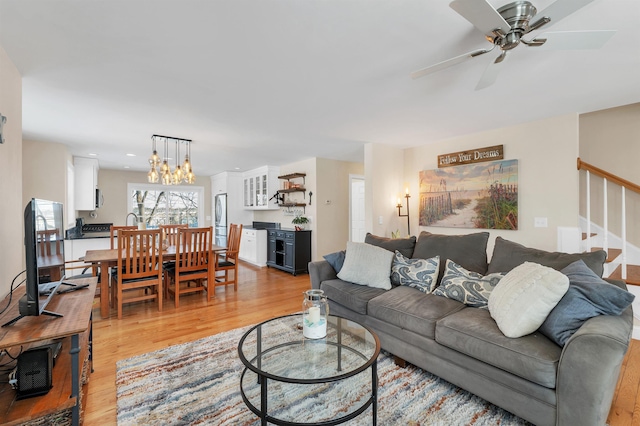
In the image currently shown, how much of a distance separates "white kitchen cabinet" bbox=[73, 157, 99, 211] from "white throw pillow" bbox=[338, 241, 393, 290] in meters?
5.58

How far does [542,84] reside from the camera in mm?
2535

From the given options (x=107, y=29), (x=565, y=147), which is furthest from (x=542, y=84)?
(x=107, y=29)

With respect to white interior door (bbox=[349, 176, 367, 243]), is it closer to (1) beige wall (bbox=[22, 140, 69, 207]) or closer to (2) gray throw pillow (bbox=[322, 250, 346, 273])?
(2) gray throw pillow (bbox=[322, 250, 346, 273])

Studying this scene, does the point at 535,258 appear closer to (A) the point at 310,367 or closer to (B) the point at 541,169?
(B) the point at 541,169

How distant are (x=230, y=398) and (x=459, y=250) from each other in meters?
2.33

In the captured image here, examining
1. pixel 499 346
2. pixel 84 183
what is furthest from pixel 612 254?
pixel 84 183

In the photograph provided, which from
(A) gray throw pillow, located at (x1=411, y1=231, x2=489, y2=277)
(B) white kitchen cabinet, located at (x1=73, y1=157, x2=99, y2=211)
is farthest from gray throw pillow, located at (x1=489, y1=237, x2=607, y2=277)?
(B) white kitchen cabinet, located at (x1=73, y1=157, x2=99, y2=211)

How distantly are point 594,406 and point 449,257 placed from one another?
5.05 ft

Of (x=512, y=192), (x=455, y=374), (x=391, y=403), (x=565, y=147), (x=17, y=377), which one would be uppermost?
(x=565, y=147)

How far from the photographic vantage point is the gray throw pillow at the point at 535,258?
2066 millimetres

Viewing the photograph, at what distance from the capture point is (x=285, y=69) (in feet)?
7.36

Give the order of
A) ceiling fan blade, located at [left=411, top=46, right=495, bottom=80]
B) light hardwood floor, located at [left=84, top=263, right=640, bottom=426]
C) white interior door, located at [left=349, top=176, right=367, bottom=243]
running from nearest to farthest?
1. ceiling fan blade, located at [left=411, top=46, right=495, bottom=80]
2. light hardwood floor, located at [left=84, top=263, right=640, bottom=426]
3. white interior door, located at [left=349, top=176, right=367, bottom=243]

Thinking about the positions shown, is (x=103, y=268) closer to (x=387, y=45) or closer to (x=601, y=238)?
(x=387, y=45)

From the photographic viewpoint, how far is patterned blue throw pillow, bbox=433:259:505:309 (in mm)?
2281
